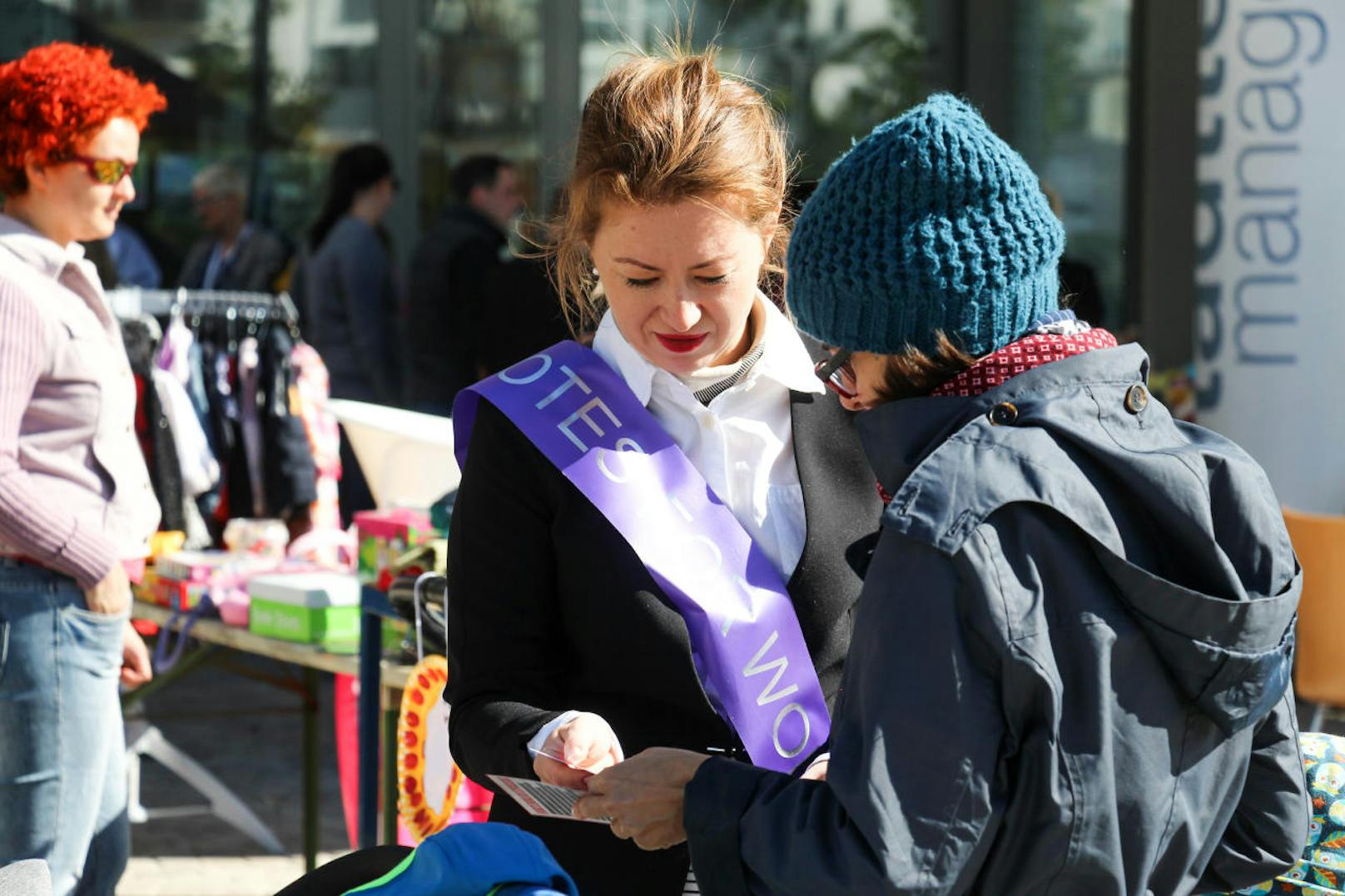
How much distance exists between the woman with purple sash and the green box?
1.67 meters

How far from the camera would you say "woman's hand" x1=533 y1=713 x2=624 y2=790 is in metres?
1.57

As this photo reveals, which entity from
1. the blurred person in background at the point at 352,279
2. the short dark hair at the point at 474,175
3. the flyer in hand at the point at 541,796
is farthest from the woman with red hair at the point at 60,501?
the blurred person in background at the point at 352,279

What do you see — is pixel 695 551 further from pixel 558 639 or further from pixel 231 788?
pixel 231 788

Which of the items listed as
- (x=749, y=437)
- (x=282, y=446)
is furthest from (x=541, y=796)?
(x=282, y=446)

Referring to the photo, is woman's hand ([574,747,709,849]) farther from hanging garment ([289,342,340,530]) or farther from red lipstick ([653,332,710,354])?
hanging garment ([289,342,340,530])

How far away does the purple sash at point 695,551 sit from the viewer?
172 cm

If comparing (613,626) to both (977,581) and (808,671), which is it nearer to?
(808,671)

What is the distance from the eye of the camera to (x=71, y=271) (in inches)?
114

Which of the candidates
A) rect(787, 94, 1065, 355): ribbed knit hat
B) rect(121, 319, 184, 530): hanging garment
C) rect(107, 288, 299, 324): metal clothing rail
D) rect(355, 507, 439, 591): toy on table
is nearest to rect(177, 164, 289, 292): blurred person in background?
rect(107, 288, 299, 324): metal clothing rail

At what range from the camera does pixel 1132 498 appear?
126 centimetres

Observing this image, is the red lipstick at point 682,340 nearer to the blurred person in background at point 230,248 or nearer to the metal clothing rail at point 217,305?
the metal clothing rail at point 217,305

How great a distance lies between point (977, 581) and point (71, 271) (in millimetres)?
2188

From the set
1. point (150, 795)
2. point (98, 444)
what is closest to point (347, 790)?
point (98, 444)

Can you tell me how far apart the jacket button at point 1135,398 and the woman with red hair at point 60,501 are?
192 centimetres
